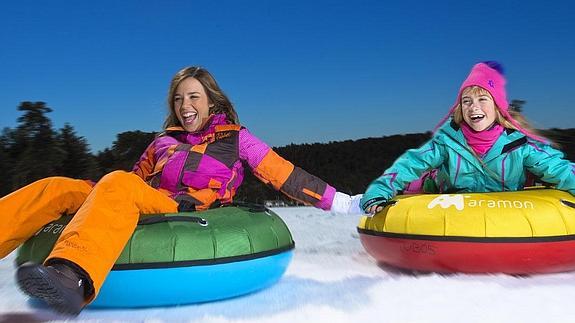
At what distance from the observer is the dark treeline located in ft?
17.0

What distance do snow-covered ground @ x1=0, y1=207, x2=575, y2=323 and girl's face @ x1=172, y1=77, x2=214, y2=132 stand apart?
108 cm

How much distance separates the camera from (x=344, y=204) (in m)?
3.14

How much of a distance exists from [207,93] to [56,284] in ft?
5.95

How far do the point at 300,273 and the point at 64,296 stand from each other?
1528mm

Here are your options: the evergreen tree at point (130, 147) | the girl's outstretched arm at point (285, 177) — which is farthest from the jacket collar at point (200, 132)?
the evergreen tree at point (130, 147)

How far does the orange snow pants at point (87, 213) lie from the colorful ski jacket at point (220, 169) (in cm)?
25

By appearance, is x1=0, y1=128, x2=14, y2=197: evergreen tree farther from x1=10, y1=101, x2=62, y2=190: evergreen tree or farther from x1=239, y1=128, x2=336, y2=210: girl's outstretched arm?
x1=239, y1=128, x2=336, y2=210: girl's outstretched arm

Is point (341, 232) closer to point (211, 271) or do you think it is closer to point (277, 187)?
point (277, 187)

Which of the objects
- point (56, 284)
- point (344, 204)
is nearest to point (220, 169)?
point (344, 204)

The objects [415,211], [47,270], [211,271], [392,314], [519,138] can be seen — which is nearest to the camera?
[47,270]

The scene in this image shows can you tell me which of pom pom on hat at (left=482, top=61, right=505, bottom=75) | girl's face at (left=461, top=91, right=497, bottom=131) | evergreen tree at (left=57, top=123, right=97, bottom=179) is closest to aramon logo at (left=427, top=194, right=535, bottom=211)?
girl's face at (left=461, top=91, right=497, bottom=131)

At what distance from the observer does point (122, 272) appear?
227 centimetres

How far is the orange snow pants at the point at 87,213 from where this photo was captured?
79.4 inches

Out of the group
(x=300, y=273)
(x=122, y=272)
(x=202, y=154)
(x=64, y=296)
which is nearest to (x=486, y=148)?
(x=300, y=273)
